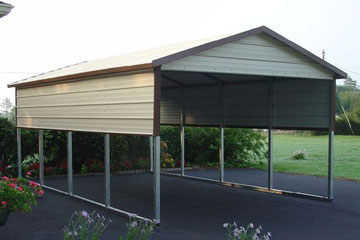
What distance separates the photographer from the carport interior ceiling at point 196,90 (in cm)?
748

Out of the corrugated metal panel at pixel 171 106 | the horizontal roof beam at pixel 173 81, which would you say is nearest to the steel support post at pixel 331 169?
the horizontal roof beam at pixel 173 81

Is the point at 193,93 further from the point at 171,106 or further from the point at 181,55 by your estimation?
the point at 181,55

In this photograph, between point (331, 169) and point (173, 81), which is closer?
point (331, 169)

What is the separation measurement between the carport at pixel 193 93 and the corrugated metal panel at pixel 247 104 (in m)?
0.02

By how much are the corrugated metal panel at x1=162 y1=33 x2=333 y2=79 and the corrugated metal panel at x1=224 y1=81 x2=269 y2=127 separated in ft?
7.40

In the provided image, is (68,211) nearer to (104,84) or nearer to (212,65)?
(104,84)

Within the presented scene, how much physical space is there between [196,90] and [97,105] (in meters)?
5.07

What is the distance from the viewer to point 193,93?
527 inches

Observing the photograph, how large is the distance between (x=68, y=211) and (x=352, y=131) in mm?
30176

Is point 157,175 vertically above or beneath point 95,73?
beneath

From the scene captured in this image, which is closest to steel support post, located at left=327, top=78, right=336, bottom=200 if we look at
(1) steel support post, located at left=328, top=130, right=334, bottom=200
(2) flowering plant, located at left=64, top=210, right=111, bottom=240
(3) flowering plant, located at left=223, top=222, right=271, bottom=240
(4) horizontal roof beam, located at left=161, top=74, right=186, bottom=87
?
(1) steel support post, located at left=328, top=130, right=334, bottom=200

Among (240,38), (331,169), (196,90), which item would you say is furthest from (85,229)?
(196,90)

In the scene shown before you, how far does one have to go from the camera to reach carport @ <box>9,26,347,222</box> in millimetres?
7410

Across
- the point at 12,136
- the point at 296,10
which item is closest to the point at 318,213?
the point at 12,136
